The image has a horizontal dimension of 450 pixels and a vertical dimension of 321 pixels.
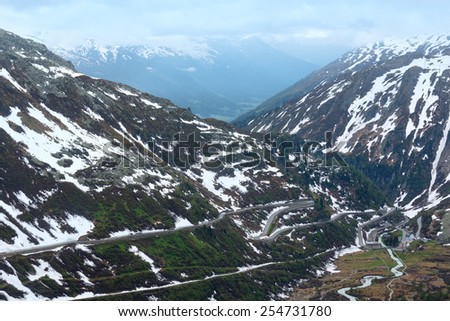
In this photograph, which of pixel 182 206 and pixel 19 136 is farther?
pixel 182 206

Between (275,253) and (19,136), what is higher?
(19,136)

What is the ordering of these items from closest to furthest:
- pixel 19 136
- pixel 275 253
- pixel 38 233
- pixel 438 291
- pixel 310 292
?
pixel 38 233 < pixel 438 291 < pixel 310 292 < pixel 19 136 < pixel 275 253

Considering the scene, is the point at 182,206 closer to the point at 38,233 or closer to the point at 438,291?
the point at 38,233

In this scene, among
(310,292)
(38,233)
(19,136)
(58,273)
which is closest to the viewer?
(58,273)

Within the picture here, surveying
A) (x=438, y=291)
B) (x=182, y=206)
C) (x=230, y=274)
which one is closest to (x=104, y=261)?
(x=230, y=274)

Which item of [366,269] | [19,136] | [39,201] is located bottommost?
[366,269]
